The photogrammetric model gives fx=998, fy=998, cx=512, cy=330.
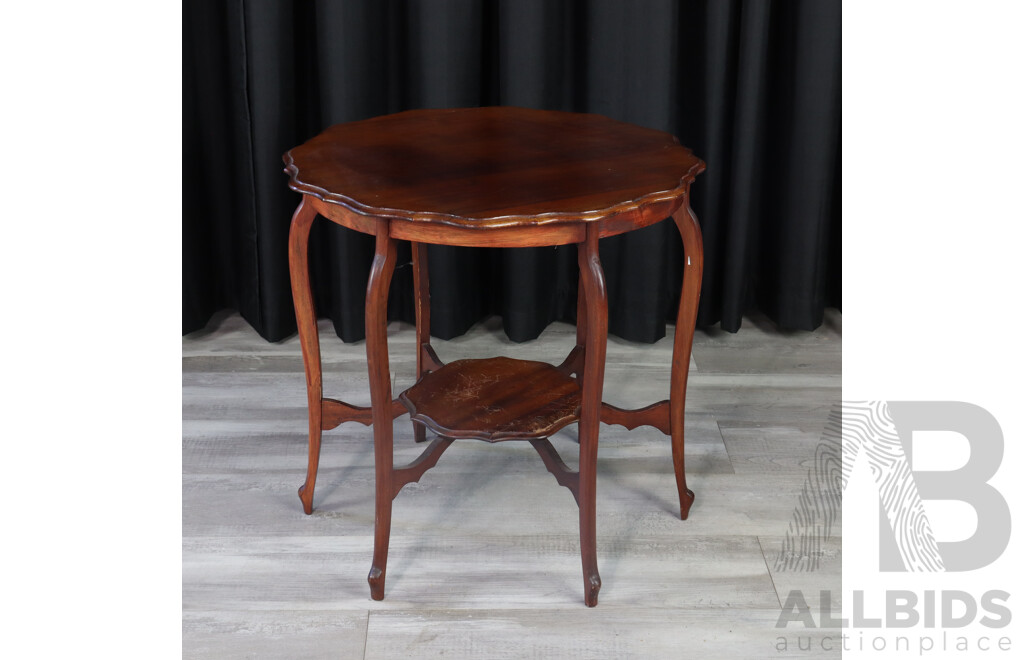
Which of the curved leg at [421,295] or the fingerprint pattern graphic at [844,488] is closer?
the fingerprint pattern graphic at [844,488]

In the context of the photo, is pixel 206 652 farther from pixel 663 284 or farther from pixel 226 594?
pixel 663 284

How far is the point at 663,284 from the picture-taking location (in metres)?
2.80

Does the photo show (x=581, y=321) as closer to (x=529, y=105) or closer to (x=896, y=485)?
(x=529, y=105)

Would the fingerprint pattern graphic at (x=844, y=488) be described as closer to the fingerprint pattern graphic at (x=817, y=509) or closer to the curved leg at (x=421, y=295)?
the fingerprint pattern graphic at (x=817, y=509)

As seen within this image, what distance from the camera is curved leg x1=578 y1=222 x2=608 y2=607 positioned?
65.4 inches

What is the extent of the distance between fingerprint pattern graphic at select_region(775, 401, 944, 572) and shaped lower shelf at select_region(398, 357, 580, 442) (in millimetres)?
541

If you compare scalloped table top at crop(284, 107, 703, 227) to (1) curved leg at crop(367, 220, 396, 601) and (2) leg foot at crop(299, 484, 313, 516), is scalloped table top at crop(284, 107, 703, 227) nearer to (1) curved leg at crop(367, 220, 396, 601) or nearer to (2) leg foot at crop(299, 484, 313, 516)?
(1) curved leg at crop(367, 220, 396, 601)

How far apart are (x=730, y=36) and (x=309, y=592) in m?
1.79

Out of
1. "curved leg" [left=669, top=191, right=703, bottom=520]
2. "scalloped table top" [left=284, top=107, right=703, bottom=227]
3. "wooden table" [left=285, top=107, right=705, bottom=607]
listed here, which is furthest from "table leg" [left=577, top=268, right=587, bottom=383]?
"scalloped table top" [left=284, top=107, right=703, bottom=227]

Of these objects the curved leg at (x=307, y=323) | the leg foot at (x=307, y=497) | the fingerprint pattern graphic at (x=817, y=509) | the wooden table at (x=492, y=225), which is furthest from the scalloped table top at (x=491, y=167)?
the fingerprint pattern graphic at (x=817, y=509)

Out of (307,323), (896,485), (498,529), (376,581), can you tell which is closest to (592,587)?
(498,529)

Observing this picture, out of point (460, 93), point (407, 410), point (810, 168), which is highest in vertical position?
point (460, 93)

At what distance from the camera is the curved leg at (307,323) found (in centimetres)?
187

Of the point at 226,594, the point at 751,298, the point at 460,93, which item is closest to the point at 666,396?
the point at 751,298
